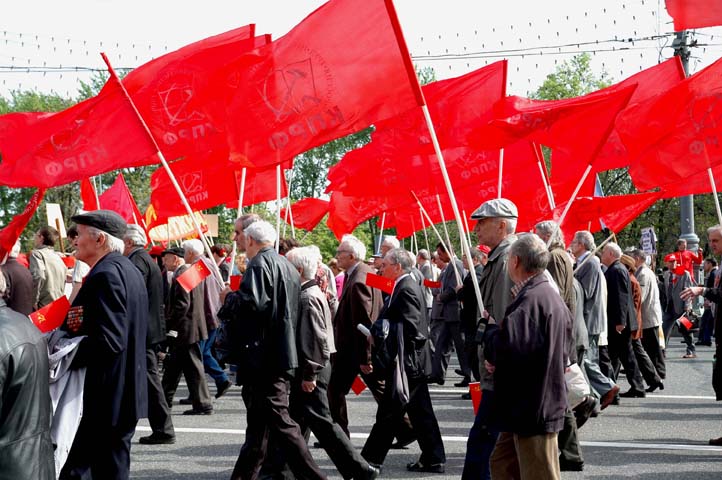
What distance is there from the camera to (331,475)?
25.7 feet

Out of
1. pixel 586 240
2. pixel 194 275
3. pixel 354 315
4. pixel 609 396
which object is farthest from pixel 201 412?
pixel 586 240

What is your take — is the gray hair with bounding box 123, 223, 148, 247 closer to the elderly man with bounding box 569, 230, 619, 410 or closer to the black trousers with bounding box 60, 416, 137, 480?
the black trousers with bounding box 60, 416, 137, 480

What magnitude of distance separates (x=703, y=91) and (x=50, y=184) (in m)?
6.55

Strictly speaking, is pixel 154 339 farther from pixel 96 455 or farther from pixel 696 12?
pixel 696 12

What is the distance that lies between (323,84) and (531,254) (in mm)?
2791

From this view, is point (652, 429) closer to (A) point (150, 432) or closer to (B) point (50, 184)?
(A) point (150, 432)

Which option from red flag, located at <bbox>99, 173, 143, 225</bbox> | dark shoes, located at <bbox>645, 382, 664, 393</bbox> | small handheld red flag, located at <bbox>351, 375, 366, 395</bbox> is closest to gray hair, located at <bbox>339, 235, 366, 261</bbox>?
small handheld red flag, located at <bbox>351, 375, 366, 395</bbox>

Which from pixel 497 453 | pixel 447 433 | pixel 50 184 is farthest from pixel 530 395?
pixel 50 184

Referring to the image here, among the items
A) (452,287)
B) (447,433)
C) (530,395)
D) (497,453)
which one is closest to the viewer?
(530,395)

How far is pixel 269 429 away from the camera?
22.3ft

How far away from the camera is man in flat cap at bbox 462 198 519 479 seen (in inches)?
244

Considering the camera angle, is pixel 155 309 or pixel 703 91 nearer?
pixel 155 309

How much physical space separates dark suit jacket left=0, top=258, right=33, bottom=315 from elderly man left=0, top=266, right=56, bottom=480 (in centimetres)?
662

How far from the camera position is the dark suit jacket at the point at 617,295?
1231cm
